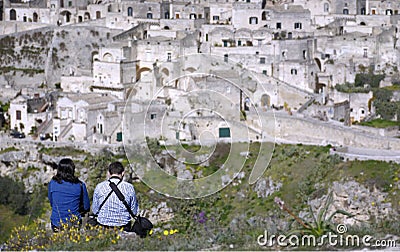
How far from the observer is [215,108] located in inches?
1229

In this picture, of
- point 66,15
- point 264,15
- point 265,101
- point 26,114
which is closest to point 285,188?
point 265,101

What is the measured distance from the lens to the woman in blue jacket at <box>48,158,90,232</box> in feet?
37.0

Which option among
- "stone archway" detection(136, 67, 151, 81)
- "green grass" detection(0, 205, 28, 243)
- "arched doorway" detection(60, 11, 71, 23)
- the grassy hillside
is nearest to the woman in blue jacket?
the grassy hillside

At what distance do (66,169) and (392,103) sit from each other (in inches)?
962

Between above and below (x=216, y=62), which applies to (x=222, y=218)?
below

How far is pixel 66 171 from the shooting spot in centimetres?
1128

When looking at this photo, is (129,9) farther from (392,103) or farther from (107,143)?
(392,103)

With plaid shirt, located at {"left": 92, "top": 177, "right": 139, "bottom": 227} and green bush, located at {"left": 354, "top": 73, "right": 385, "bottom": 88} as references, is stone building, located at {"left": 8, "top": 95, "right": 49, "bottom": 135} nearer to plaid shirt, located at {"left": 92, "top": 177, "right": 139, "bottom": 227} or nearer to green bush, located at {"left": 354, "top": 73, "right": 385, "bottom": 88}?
green bush, located at {"left": 354, "top": 73, "right": 385, "bottom": 88}

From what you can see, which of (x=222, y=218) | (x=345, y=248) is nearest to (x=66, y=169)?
(x=345, y=248)

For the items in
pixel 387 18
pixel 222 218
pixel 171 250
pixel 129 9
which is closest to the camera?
pixel 171 250

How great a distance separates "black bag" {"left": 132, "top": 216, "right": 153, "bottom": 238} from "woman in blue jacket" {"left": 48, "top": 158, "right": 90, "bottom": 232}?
2.21 ft

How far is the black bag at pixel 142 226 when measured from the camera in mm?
11227

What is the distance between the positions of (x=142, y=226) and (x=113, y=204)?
0.45 metres

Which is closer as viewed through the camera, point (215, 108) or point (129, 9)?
point (215, 108)
